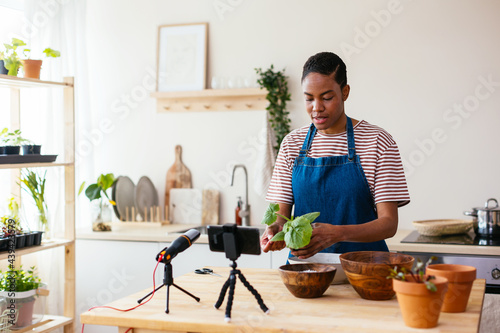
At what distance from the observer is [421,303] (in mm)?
1431

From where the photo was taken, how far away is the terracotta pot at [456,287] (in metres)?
1.58

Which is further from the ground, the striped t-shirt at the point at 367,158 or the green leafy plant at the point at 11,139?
the green leafy plant at the point at 11,139

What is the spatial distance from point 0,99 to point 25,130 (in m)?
0.27

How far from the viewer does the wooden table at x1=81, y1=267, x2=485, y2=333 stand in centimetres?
148

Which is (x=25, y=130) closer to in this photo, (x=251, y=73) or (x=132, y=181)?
(x=132, y=181)

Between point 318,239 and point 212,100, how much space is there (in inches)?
95.1

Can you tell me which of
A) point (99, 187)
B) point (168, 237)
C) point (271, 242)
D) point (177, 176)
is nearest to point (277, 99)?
point (177, 176)

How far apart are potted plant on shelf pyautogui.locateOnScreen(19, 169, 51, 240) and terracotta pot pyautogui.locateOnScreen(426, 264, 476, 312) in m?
2.51

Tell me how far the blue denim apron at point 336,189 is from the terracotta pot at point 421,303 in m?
0.79

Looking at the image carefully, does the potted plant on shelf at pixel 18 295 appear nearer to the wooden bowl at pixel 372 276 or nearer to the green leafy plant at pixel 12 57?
the green leafy plant at pixel 12 57

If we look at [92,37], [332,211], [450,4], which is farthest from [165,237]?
[450,4]

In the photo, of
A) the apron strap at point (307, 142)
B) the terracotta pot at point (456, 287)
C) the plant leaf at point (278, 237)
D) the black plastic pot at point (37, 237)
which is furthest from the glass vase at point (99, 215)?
the terracotta pot at point (456, 287)

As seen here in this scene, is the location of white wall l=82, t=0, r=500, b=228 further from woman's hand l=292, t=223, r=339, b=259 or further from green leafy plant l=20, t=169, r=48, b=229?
woman's hand l=292, t=223, r=339, b=259

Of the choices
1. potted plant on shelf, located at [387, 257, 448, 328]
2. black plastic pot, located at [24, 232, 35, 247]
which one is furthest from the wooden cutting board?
potted plant on shelf, located at [387, 257, 448, 328]
